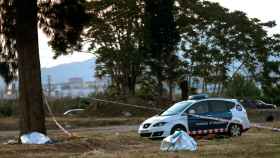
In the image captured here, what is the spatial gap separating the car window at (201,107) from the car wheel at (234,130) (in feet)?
3.42

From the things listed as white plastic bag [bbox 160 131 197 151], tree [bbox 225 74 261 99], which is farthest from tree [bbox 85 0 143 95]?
white plastic bag [bbox 160 131 197 151]

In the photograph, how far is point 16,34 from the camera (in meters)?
22.3

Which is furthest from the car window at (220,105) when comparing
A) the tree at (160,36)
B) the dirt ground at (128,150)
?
the tree at (160,36)

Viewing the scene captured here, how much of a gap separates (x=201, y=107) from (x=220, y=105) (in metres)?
0.81

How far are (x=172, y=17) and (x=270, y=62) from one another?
11612 mm

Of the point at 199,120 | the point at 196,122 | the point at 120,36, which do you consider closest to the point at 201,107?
the point at 199,120

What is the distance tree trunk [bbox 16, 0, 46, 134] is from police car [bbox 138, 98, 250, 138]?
3.95 metres

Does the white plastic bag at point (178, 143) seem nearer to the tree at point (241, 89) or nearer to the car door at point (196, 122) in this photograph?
the car door at point (196, 122)

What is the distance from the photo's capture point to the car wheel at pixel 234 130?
24359 millimetres

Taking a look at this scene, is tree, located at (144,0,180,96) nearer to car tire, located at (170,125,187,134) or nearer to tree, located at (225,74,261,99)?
tree, located at (225,74,261,99)

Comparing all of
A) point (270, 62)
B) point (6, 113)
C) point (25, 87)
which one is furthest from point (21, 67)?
point (270, 62)

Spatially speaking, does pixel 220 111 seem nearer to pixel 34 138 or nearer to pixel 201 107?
pixel 201 107

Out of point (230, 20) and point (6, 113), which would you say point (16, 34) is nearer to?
point (6, 113)

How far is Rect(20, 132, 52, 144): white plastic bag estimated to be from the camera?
2094cm
